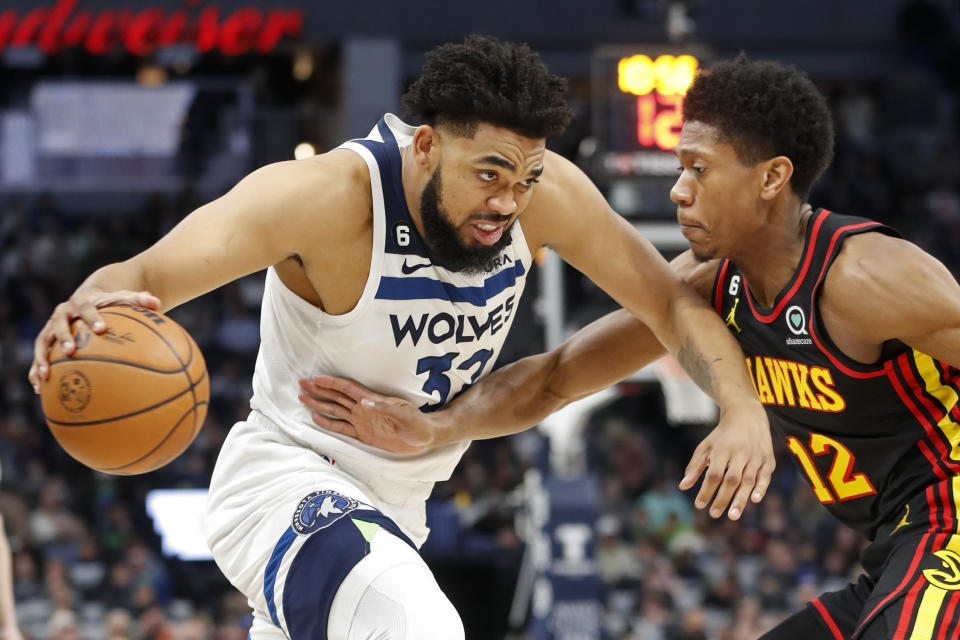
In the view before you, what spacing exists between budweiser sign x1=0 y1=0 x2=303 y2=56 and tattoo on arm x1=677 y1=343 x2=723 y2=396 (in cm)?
1335

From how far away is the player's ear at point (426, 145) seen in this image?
342 cm

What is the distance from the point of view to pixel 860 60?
18.1 metres

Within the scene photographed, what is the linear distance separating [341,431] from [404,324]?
13.8 inches

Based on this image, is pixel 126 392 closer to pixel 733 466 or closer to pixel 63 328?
pixel 63 328

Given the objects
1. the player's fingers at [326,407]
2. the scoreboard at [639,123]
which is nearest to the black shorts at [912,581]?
the player's fingers at [326,407]

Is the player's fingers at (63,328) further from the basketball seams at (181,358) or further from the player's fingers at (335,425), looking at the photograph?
the player's fingers at (335,425)

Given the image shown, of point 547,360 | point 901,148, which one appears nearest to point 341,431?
point 547,360

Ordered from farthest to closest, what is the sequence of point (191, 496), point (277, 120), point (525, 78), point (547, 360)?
point (277, 120)
point (191, 496)
point (547, 360)
point (525, 78)

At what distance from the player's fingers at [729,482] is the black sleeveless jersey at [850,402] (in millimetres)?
436

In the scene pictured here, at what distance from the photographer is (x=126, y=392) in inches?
113

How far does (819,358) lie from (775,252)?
382 mm

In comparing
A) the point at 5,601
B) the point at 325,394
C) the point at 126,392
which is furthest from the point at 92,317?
the point at 5,601

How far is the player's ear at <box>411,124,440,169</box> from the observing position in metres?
3.42

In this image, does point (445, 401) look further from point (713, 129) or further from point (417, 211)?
point (713, 129)
